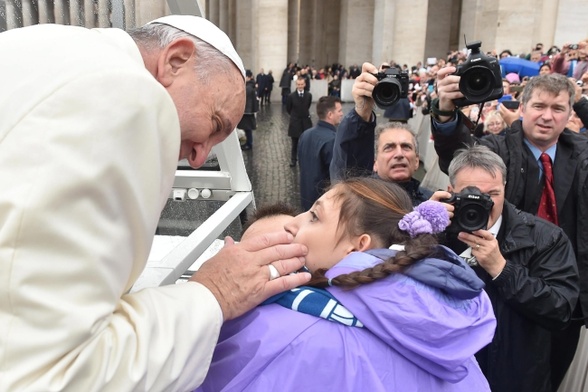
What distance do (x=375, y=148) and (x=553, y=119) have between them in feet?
3.44

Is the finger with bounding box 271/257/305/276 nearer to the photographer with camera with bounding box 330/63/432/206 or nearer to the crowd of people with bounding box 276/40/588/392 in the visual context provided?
the crowd of people with bounding box 276/40/588/392

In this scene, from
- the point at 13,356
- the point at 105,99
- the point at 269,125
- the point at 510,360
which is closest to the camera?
the point at 13,356

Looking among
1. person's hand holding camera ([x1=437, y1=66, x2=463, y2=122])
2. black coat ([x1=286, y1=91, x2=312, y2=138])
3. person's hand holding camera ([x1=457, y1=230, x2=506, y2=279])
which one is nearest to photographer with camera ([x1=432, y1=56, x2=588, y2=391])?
person's hand holding camera ([x1=437, y1=66, x2=463, y2=122])

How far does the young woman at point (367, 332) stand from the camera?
1219 millimetres

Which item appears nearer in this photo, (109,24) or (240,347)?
(240,347)

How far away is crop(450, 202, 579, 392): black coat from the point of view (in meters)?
2.53

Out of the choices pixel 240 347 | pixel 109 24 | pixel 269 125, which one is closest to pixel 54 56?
pixel 240 347

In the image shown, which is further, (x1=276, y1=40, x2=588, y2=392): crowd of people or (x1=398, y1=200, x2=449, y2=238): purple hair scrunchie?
(x1=276, y1=40, x2=588, y2=392): crowd of people

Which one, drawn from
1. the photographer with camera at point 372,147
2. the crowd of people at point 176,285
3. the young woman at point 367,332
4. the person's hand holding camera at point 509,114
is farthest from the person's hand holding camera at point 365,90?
the person's hand holding camera at point 509,114

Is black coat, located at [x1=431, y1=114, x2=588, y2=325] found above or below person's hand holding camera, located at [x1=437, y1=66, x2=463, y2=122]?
below

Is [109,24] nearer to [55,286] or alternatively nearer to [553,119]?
[55,286]

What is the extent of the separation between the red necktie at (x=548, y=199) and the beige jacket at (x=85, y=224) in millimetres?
2540

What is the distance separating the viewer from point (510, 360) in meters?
2.56

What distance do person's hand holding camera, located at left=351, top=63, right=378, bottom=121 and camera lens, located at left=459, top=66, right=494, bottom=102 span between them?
0.46 metres
